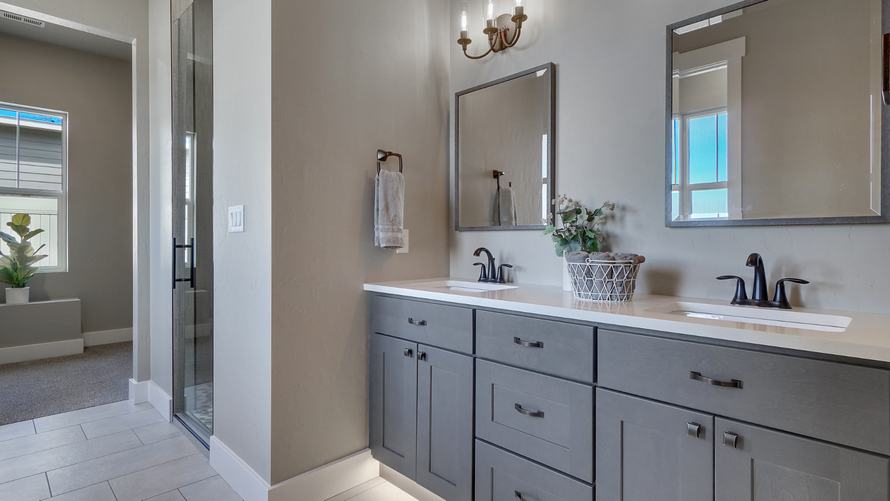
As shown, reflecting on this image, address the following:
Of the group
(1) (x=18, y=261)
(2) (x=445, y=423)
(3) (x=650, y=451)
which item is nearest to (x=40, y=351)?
(1) (x=18, y=261)

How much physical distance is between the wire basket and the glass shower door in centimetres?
182

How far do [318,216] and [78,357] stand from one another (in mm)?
3802

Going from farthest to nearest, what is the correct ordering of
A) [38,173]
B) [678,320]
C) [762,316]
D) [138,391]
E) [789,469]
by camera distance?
[38,173]
[138,391]
[762,316]
[678,320]
[789,469]

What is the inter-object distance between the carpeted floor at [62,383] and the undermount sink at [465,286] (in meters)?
2.48

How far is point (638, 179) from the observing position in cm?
177

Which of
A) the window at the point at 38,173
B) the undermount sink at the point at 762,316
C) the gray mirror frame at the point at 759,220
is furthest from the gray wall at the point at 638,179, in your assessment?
the window at the point at 38,173

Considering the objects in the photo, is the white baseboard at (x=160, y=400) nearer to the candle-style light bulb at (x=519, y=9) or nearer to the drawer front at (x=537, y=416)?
the drawer front at (x=537, y=416)

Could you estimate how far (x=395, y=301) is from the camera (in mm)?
1936

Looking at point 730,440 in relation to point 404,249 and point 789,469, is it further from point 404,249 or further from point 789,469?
point 404,249

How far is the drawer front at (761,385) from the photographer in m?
0.90

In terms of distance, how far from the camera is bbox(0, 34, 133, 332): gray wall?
4.28 metres

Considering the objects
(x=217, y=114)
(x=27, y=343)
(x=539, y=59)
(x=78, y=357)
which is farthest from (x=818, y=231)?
(x=27, y=343)

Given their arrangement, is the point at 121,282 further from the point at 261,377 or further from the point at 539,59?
the point at 539,59

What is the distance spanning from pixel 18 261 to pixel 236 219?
12.2 feet
